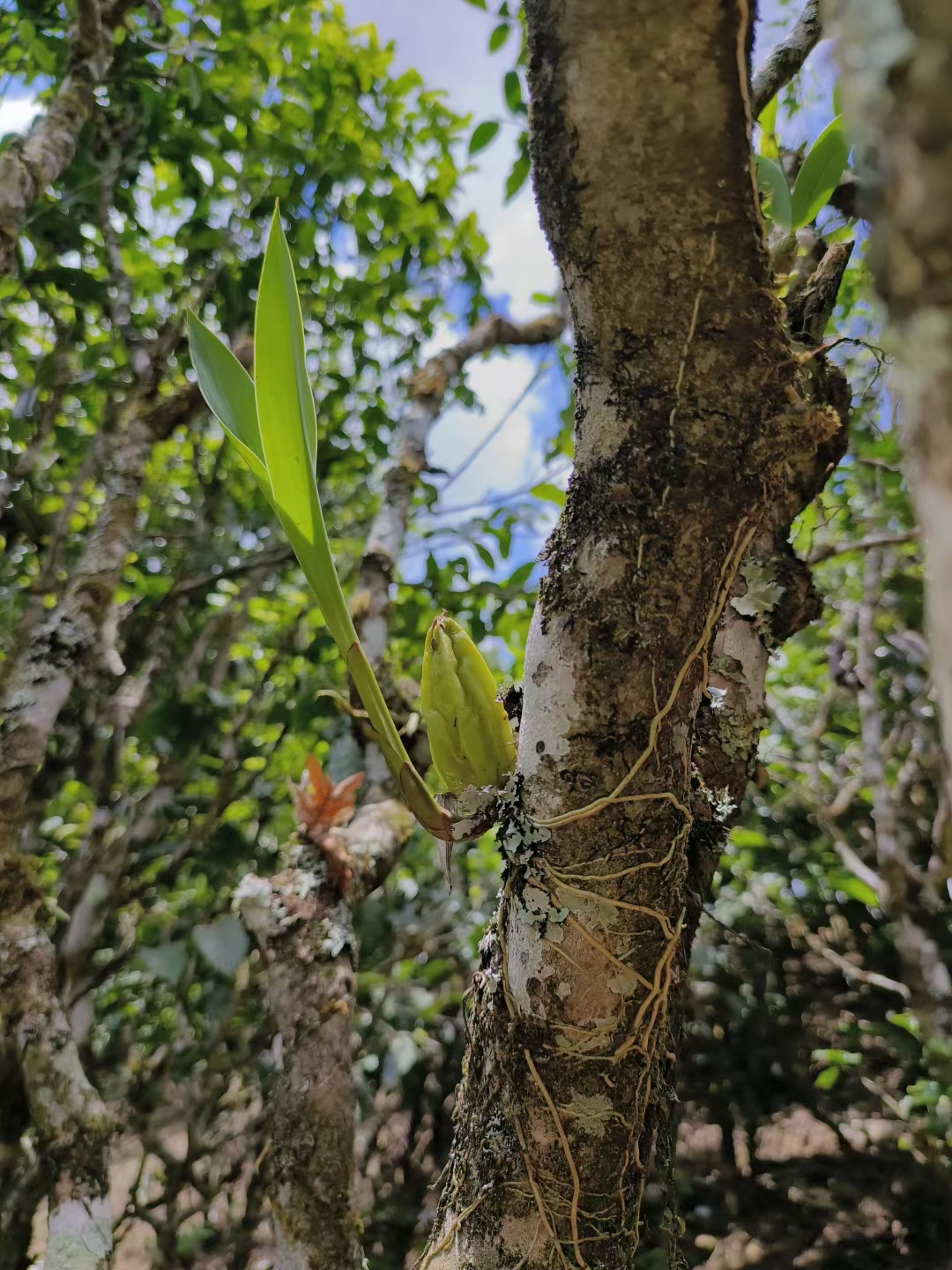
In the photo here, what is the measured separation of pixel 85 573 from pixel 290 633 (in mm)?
708

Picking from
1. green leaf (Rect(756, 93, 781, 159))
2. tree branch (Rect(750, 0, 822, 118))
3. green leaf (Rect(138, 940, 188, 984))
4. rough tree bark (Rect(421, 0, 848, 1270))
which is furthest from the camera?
green leaf (Rect(138, 940, 188, 984))

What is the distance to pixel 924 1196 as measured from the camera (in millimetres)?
1522

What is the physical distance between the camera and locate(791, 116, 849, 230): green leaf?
65 centimetres

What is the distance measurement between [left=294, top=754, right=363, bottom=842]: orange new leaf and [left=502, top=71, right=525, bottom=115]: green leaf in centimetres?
111

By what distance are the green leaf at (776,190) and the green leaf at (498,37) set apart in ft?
2.70

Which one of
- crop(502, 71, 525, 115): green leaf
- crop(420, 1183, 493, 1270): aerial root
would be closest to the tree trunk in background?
crop(420, 1183, 493, 1270): aerial root

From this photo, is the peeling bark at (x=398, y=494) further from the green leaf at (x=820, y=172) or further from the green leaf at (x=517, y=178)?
the green leaf at (x=820, y=172)

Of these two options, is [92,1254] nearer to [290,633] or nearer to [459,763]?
[459,763]

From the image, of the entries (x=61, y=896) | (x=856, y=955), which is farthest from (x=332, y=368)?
(x=856, y=955)

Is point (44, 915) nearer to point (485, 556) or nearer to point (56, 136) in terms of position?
point (485, 556)

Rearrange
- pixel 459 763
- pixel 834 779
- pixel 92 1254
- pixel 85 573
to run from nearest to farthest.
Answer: pixel 459 763 → pixel 92 1254 → pixel 85 573 → pixel 834 779

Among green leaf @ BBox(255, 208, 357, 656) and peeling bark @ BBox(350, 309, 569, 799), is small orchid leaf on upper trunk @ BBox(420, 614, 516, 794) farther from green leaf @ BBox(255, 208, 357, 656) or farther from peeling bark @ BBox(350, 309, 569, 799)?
peeling bark @ BBox(350, 309, 569, 799)

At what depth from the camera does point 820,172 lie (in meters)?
0.66

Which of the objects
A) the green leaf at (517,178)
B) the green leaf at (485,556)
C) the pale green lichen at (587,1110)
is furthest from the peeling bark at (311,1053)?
the green leaf at (517,178)
